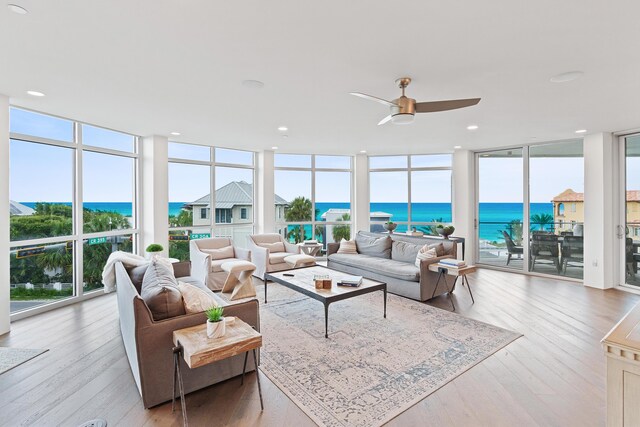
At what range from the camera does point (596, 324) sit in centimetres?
364

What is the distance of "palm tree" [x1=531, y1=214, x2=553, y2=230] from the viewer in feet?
20.0

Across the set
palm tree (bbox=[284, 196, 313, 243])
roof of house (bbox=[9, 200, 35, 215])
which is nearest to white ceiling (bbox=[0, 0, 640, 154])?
roof of house (bbox=[9, 200, 35, 215])

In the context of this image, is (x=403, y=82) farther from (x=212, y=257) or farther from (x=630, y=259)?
(x=630, y=259)

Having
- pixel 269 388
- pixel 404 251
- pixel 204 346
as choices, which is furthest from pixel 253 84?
pixel 404 251

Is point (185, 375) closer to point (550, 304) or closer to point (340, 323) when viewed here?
point (340, 323)

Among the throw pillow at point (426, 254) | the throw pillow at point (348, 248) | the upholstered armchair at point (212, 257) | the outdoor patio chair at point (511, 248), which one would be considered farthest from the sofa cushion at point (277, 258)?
the outdoor patio chair at point (511, 248)

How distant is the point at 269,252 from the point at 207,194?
1.98 meters

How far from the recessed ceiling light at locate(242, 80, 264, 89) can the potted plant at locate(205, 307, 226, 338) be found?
2142mm

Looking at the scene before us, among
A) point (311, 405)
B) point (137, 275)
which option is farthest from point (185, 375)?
point (137, 275)

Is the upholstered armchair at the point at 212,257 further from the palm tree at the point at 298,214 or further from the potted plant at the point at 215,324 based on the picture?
the potted plant at the point at 215,324

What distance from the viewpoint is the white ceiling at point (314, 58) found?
1958mm

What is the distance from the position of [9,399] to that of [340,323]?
9.40 feet

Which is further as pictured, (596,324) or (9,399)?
(596,324)

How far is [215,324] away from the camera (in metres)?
2.08
